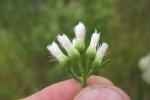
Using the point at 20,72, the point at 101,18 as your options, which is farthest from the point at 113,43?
the point at 20,72

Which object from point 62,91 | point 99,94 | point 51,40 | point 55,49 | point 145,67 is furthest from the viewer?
point 51,40

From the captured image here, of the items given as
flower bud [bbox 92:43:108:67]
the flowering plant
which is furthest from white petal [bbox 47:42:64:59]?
flower bud [bbox 92:43:108:67]

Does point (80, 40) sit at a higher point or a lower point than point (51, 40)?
higher

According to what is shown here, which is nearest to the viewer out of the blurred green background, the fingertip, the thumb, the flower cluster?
the thumb

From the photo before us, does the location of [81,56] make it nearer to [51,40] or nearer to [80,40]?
[80,40]

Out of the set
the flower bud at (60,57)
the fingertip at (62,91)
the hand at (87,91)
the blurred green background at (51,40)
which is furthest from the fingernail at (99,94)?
the blurred green background at (51,40)

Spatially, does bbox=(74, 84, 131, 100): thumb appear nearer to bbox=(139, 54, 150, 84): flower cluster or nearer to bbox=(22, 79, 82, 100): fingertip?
bbox=(22, 79, 82, 100): fingertip

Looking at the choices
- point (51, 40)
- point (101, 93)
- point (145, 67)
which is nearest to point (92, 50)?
point (101, 93)

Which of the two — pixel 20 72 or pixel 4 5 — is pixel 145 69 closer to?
pixel 20 72
